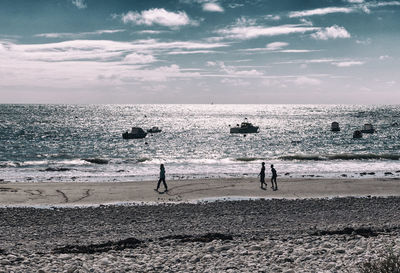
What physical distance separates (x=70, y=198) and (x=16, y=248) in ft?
36.3

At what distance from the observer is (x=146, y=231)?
1700 cm

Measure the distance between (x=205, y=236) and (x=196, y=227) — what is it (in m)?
2.23

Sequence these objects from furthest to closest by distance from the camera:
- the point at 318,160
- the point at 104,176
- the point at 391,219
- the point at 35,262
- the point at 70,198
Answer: the point at 318,160 → the point at 104,176 → the point at 70,198 → the point at 391,219 → the point at 35,262

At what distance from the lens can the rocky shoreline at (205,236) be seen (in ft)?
38.9

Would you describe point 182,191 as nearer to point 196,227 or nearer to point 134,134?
point 196,227

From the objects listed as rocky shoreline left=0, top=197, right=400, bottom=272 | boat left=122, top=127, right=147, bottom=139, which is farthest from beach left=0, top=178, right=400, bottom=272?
boat left=122, top=127, right=147, bottom=139

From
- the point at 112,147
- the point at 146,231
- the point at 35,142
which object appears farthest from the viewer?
the point at 35,142

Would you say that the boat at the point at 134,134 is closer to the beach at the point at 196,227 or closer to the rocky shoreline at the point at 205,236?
the beach at the point at 196,227

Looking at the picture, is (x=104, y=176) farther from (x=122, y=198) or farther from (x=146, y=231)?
(x=146, y=231)

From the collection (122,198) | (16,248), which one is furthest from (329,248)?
(122,198)

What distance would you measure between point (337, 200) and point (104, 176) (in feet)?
73.9

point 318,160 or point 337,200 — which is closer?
point 337,200

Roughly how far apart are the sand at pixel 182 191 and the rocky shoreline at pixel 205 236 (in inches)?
108

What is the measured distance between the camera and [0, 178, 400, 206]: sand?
25.0 m
